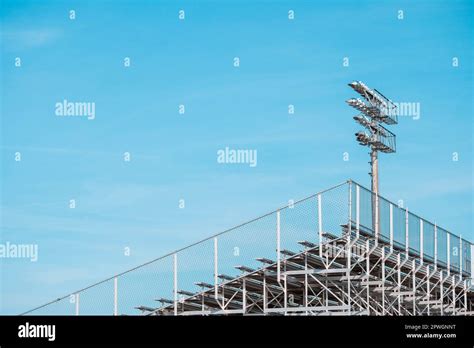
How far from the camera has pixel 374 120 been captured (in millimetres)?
56500

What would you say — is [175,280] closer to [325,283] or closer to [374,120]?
[325,283]

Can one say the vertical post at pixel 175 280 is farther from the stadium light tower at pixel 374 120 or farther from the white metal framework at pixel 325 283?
the stadium light tower at pixel 374 120

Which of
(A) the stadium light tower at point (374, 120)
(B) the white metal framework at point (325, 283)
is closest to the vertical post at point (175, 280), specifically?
(B) the white metal framework at point (325, 283)

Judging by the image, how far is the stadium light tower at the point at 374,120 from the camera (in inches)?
2170

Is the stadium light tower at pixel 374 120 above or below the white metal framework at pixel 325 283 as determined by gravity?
above

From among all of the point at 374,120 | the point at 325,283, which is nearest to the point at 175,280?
the point at 325,283

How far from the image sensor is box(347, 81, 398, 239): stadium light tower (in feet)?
181

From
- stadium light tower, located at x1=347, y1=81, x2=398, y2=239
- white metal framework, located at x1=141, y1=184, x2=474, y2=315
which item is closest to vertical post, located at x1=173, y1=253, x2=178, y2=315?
white metal framework, located at x1=141, y1=184, x2=474, y2=315

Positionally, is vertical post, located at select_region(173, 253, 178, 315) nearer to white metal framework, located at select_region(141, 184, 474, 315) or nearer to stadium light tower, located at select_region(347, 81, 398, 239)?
white metal framework, located at select_region(141, 184, 474, 315)
